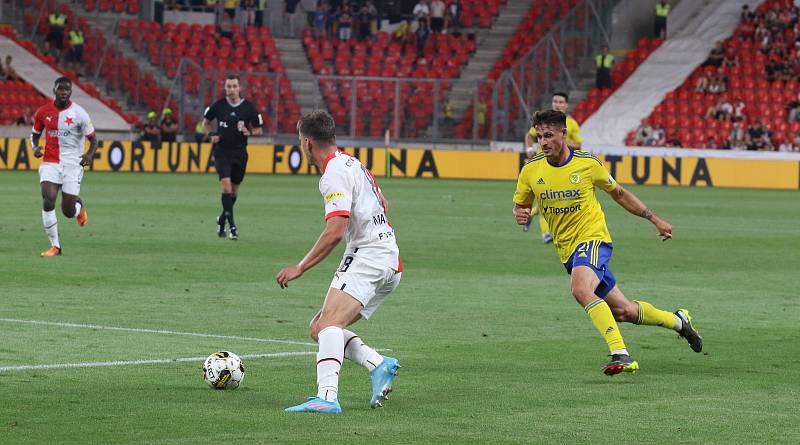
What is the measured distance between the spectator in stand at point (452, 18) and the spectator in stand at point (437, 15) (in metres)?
0.48

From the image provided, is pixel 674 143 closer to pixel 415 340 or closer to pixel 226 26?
pixel 226 26

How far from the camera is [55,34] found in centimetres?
4866

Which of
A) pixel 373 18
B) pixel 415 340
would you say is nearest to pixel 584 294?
pixel 415 340

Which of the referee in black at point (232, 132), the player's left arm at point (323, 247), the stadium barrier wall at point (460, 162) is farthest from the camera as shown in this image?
the stadium barrier wall at point (460, 162)

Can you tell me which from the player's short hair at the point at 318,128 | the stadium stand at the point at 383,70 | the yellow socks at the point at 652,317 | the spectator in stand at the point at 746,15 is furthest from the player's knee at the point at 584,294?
the spectator in stand at the point at 746,15

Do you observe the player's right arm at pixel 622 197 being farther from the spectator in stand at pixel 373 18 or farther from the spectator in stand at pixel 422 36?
the spectator in stand at pixel 373 18

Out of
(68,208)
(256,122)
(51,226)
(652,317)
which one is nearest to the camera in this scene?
(652,317)

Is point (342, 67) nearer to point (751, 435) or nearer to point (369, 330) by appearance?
point (369, 330)

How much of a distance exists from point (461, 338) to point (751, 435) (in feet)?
13.7

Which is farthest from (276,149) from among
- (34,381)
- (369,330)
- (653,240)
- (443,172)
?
(34,381)

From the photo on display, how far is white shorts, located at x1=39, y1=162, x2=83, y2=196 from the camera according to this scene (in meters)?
18.6

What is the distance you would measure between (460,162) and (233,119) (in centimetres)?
2325

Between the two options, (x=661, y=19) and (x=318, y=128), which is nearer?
(x=318, y=128)

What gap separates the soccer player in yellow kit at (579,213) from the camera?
10320 millimetres
